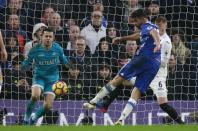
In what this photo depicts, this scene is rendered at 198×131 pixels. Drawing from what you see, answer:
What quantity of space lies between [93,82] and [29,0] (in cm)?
193

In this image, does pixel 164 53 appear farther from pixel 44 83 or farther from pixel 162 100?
pixel 44 83

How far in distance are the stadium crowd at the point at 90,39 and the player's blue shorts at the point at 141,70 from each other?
1739 millimetres

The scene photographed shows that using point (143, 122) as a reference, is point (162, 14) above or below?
above

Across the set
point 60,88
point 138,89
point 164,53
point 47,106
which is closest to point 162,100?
point 164,53

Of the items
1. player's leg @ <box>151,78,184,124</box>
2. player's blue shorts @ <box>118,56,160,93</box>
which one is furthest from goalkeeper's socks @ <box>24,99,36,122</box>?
player's leg @ <box>151,78,184,124</box>

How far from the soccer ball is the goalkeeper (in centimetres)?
9

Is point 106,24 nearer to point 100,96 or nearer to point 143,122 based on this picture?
point 143,122

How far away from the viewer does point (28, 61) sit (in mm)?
11828

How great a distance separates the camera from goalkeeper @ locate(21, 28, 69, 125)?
11883 mm

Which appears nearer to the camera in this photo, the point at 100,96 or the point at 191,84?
the point at 100,96

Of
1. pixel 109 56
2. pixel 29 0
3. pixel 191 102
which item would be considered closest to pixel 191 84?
pixel 191 102

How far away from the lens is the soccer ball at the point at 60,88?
12.1 metres

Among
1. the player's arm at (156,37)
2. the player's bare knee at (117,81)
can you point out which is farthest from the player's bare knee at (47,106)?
the player's arm at (156,37)

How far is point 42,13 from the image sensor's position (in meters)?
13.4
